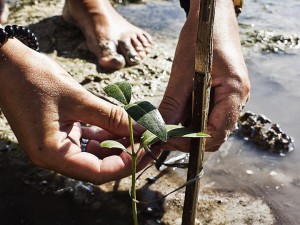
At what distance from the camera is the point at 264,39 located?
360cm

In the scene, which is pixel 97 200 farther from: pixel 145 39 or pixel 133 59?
pixel 145 39

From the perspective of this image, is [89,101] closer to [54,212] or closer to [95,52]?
[54,212]

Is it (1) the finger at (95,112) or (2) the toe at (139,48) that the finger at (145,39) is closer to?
(2) the toe at (139,48)

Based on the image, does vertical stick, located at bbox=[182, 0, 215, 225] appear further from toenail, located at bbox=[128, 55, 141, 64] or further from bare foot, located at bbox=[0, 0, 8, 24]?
bare foot, located at bbox=[0, 0, 8, 24]

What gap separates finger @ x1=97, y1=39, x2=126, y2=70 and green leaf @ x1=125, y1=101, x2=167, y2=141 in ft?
6.17

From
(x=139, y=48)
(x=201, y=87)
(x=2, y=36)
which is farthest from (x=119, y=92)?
(x=139, y=48)

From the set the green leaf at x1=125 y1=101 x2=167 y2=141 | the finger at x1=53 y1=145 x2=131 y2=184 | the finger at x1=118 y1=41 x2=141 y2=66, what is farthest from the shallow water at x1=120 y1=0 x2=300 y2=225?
the green leaf at x1=125 y1=101 x2=167 y2=141

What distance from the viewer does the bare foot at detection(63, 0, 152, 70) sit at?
10.8 ft

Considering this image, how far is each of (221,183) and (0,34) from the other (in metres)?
1.16

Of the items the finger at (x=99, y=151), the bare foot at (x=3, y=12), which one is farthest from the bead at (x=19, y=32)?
the bare foot at (x=3, y=12)

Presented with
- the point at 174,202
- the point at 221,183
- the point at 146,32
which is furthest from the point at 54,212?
the point at 146,32

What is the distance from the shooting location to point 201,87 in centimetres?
143

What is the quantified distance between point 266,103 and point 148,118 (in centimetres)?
165

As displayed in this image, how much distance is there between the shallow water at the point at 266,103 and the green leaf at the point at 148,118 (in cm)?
96
